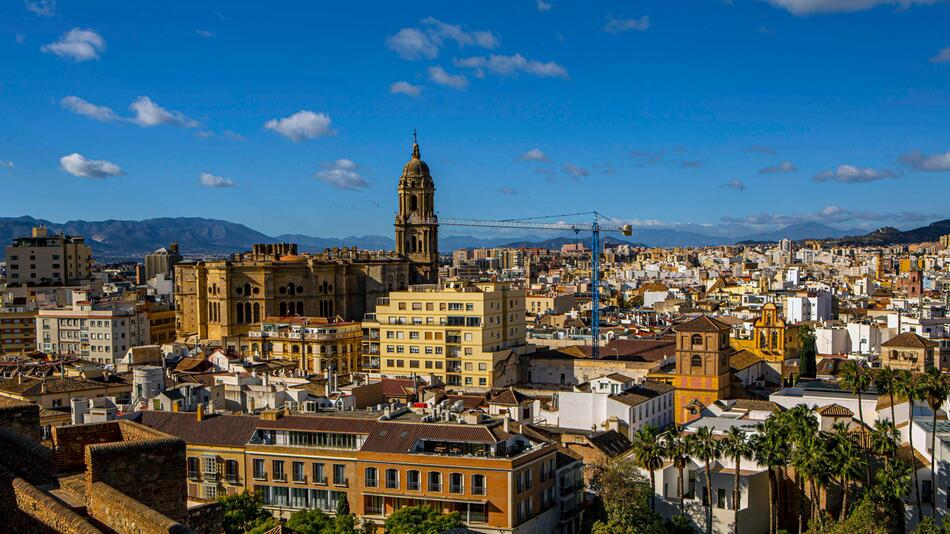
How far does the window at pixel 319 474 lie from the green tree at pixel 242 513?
275 cm

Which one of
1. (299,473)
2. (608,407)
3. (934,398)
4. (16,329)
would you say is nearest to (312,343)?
(608,407)

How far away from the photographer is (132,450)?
14461 mm

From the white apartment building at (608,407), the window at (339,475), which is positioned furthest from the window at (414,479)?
the white apartment building at (608,407)

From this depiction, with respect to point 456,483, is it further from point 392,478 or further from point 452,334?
point 452,334

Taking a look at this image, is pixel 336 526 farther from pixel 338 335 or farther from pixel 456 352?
pixel 338 335

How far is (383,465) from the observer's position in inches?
1740

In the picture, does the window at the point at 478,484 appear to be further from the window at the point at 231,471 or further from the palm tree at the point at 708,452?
the window at the point at 231,471

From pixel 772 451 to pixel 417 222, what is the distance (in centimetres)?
8295

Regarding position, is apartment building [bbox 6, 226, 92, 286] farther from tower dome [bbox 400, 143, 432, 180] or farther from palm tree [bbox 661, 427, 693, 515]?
palm tree [bbox 661, 427, 693, 515]

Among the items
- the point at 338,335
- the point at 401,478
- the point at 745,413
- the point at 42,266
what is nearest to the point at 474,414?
the point at 401,478

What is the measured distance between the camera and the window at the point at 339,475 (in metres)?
45.2

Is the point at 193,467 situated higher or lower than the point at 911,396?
lower

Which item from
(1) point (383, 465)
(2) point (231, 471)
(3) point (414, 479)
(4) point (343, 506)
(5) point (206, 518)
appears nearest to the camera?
(5) point (206, 518)

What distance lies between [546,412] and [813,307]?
80.4 m
